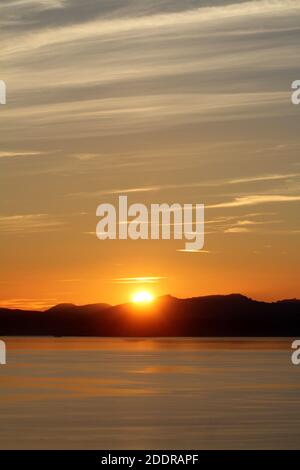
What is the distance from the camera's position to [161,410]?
6353cm

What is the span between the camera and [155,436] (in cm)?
5134

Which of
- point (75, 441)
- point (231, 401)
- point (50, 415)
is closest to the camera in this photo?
point (75, 441)

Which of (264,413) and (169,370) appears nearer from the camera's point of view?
(264,413)

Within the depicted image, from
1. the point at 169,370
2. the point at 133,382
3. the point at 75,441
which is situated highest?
the point at 169,370

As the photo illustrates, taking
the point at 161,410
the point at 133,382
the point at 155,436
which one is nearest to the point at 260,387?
the point at 133,382

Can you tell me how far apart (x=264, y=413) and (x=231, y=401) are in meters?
8.01

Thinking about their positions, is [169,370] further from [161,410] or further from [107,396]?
[161,410]

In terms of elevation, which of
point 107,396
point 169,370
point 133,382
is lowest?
point 107,396
